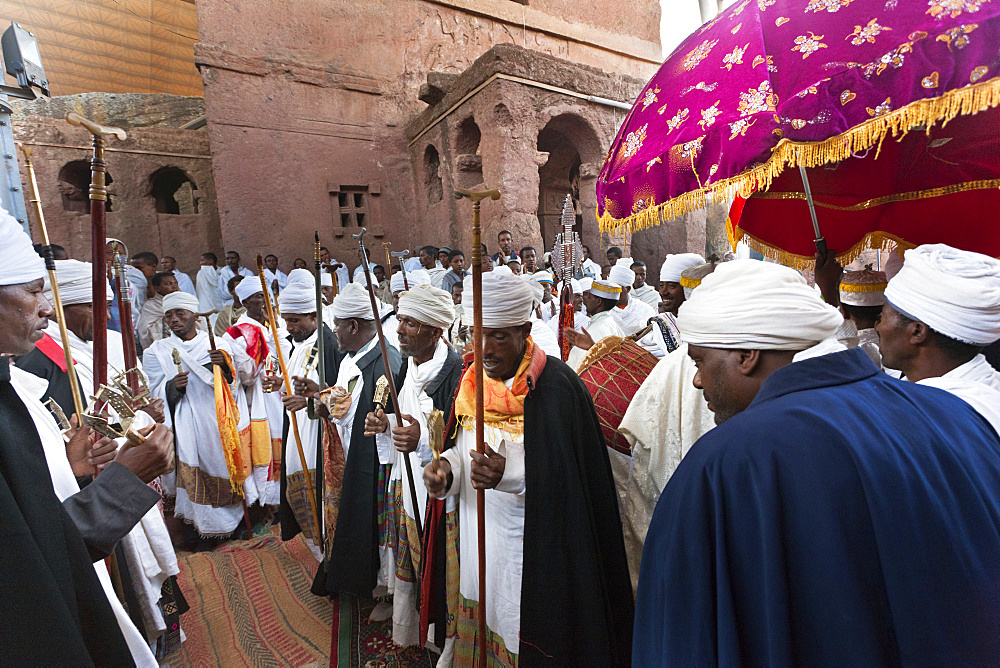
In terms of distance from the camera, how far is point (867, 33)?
1944mm

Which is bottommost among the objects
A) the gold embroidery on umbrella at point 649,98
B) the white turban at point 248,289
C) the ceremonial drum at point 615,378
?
the ceremonial drum at point 615,378

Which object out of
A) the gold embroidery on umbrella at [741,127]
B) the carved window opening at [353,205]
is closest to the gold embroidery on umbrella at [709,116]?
the gold embroidery on umbrella at [741,127]

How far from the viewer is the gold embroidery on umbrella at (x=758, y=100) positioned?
2006 millimetres

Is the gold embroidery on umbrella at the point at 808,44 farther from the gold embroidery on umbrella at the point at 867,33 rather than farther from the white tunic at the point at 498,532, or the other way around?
the white tunic at the point at 498,532

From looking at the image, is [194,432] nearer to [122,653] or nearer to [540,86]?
[122,653]

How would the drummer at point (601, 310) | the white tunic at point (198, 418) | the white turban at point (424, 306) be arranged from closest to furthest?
the white turban at point (424, 306), the white tunic at point (198, 418), the drummer at point (601, 310)

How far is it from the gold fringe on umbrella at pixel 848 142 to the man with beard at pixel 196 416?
457 centimetres

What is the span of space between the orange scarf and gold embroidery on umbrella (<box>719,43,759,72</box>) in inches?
62.9

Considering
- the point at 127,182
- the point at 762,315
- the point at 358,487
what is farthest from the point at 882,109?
the point at 127,182

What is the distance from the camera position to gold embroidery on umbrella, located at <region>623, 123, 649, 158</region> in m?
2.45

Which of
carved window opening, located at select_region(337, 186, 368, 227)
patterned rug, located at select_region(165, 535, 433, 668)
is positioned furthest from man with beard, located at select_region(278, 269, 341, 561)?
carved window opening, located at select_region(337, 186, 368, 227)

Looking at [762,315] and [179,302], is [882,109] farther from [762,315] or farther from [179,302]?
[179,302]

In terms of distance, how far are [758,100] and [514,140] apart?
8772 mm

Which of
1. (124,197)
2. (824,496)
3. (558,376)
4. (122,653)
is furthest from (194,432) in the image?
(124,197)
